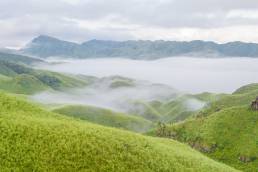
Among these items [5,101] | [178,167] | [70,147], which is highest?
[5,101]

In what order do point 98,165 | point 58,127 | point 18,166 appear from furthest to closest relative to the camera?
point 58,127
point 98,165
point 18,166

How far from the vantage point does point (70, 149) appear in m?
79.5

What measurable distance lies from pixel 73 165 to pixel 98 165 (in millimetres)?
4577

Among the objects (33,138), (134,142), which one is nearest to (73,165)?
(33,138)

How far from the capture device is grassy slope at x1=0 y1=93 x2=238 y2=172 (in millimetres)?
75312

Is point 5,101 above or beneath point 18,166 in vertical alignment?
above

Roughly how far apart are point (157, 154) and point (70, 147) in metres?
19.1

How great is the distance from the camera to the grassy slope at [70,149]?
247 feet

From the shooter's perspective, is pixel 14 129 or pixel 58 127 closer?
pixel 14 129

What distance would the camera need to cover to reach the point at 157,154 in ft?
293

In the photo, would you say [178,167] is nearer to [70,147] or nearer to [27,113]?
[70,147]

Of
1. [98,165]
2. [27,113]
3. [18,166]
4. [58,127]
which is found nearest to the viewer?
[18,166]

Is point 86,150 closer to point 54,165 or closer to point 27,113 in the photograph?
point 54,165

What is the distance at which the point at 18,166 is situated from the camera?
72938 millimetres
